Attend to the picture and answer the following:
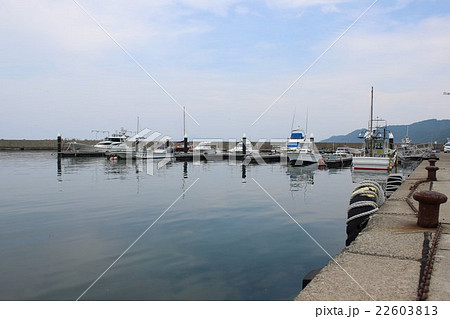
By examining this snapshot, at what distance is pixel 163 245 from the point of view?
357 inches

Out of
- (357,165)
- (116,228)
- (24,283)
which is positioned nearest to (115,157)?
(357,165)

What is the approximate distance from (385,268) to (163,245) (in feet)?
19.4

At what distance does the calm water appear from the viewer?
644 cm

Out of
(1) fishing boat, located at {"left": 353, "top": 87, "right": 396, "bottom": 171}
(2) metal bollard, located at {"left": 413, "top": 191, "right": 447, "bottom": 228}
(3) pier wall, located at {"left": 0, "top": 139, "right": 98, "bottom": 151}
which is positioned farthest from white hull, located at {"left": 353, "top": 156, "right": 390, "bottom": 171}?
(3) pier wall, located at {"left": 0, "top": 139, "right": 98, "bottom": 151}

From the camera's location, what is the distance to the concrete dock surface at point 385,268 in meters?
3.78

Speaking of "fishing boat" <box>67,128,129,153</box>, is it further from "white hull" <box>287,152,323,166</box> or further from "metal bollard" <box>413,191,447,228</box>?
"metal bollard" <box>413,191,447,228</box>

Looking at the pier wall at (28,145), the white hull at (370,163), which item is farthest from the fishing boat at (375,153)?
the pier wall at (28,145)

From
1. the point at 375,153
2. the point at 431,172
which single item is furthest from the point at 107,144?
the point at 431,172

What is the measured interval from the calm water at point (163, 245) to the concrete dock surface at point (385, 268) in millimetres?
1706

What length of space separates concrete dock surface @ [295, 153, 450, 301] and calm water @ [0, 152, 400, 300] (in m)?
1.71

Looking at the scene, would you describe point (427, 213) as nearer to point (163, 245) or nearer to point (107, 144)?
point (163, 245)

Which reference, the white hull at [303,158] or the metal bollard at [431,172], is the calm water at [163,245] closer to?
the metal bollard at [431,172]

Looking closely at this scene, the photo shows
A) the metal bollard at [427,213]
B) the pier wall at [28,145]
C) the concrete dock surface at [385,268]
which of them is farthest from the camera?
the pier wall at [28,145]
